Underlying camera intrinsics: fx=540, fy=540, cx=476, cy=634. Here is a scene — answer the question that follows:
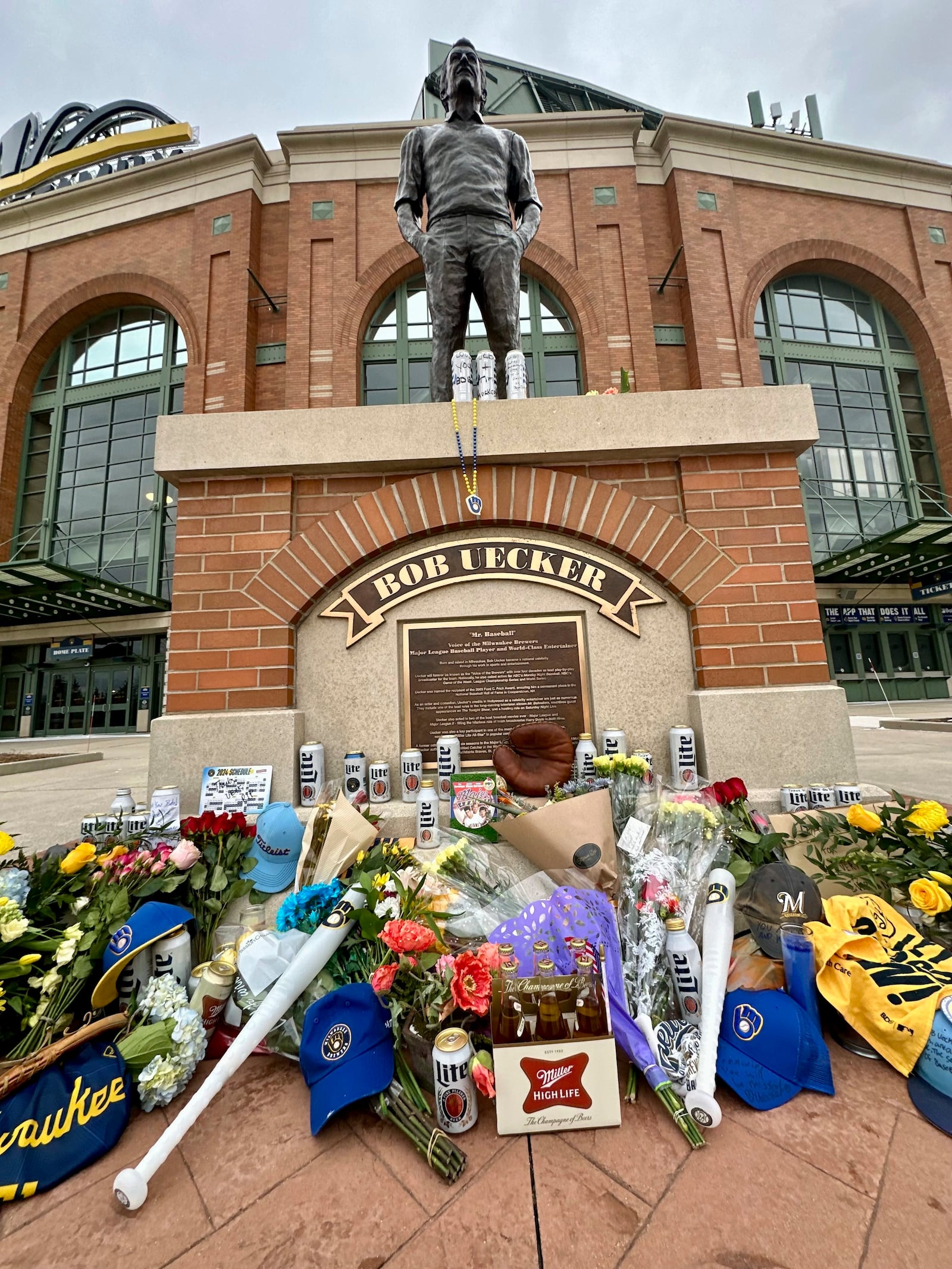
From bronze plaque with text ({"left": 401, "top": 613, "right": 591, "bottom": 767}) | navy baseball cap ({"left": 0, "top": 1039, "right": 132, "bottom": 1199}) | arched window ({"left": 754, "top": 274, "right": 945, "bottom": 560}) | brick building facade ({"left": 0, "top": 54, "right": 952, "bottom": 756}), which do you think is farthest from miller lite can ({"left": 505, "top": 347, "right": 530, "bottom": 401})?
arched window ({"left": 754, "top": 274, "right": 945, "bottom": 560})

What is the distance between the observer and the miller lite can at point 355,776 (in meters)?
2.97

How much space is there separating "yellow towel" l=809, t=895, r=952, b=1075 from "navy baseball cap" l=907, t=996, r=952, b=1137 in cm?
2

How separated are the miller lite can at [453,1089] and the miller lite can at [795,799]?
2107 millimetres

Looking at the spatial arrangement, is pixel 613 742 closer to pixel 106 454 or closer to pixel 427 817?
pixel 427 817

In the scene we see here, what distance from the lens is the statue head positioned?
12.5ft

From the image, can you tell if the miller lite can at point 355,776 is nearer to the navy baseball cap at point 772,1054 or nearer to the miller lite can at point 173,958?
the miller lite can at point 173,958

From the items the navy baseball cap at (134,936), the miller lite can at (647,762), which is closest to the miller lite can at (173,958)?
the navy baseball cap at (134,936)

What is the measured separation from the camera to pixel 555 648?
3236 millimetres

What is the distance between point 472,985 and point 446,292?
422 cm

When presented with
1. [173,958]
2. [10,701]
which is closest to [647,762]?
[173,958]

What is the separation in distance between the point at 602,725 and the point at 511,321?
301cm

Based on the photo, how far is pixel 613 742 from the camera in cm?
297

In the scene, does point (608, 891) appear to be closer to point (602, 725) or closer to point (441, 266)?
point (602, 725)

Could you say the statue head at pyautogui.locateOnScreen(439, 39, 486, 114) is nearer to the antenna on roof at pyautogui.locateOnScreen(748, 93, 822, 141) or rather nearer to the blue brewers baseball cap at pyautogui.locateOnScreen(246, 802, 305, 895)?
the blue brewers baseball cap at pyautogui.locateOnScreen(246, 802, 305, 895)
